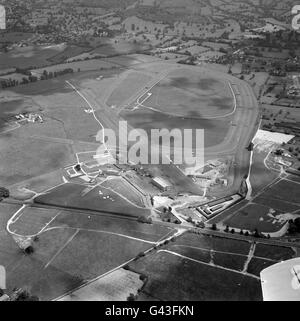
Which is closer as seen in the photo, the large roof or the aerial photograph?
the large roof

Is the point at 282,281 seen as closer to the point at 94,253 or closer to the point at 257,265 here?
the point at 257,265

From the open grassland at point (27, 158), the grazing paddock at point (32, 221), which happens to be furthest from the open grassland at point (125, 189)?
the open grassland at point (27, 158)

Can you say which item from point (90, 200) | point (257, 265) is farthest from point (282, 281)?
point (90, 200)

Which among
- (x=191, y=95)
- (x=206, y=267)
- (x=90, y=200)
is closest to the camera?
(x=206, y=267)

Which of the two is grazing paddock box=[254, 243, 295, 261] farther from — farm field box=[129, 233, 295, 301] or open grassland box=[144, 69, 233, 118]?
open grassland box=[144, 69, 233, 118]

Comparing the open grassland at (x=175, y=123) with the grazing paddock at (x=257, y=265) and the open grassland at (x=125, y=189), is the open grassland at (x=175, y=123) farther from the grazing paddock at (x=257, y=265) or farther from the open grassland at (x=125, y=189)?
the grazing paddock at (x=257, y=265)

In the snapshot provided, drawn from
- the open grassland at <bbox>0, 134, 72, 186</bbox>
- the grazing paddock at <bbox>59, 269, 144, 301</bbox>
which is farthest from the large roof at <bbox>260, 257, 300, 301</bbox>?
the open grassland at <bbox>0, 134, 72, 186</bbox>
